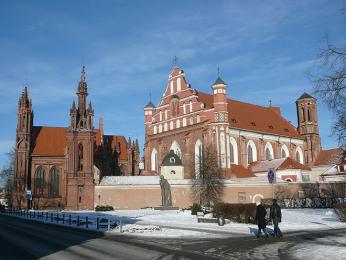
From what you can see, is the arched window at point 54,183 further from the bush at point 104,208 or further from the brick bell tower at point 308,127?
the brick bell tower at point 308,127

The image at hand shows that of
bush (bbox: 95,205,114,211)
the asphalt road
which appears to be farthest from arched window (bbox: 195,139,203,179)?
the asphalt road

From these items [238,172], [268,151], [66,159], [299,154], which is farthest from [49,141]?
[299,154]

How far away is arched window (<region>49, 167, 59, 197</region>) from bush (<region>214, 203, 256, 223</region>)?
4516 cm

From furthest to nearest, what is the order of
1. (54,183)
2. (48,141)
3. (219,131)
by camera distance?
1. (48,141)
2. (54,183)
3. (219,131)

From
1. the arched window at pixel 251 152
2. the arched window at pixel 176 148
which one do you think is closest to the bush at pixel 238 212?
the arched window at pixel 176 148

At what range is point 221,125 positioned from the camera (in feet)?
218

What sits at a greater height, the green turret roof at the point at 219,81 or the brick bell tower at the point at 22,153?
the green turret roof at the point at 219,81

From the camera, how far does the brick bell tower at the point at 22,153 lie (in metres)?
69.8

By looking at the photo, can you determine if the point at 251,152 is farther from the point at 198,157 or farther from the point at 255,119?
the point at 198,157

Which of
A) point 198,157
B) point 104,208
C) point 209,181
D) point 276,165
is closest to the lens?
point 104,208

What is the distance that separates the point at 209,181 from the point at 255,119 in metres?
24.2

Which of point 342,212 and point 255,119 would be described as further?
point 255,119

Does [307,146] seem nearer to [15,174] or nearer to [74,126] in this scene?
[74,126]

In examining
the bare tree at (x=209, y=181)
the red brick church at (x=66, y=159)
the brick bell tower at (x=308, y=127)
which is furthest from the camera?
the brick bell tower at (x=308, y=127)
